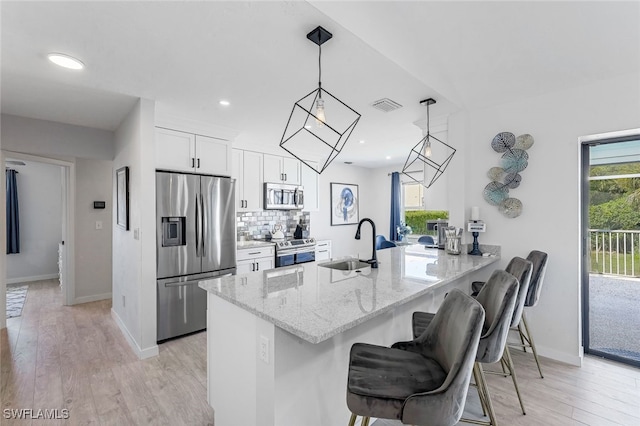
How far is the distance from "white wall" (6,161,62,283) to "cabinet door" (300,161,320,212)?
4989mm

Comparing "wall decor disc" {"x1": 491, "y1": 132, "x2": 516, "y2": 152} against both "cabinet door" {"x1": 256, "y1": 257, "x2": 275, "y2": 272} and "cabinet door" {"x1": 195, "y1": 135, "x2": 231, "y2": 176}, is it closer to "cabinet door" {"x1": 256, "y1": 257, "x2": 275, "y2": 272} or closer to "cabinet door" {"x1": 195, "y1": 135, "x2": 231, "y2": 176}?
"cabinet door" {"x1": 195, "y1": 135, "x2": 231, "y2": 176}

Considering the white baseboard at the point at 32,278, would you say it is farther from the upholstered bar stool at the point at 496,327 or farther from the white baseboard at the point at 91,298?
the upholstered bar stool at the point at 496,327

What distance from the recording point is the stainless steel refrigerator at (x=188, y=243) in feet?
10.2

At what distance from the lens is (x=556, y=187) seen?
8.95 feet

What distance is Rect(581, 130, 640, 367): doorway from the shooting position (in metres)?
2.60

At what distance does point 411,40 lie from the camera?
2023mm

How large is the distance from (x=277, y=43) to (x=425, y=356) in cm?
204

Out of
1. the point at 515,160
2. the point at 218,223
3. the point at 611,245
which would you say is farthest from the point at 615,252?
the point at 218,223

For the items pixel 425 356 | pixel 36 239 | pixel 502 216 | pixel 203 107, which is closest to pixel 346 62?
pixel 203 107

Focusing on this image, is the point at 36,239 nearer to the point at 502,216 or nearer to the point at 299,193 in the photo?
the point at 299,193

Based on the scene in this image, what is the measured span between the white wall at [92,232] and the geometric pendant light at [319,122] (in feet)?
9.86

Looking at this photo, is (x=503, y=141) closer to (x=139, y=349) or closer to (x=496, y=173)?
(x=496, y=173)

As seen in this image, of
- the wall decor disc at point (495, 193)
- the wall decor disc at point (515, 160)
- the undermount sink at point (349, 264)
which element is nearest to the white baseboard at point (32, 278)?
the undermount sink at point (349, 264)

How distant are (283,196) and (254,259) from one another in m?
1.35
